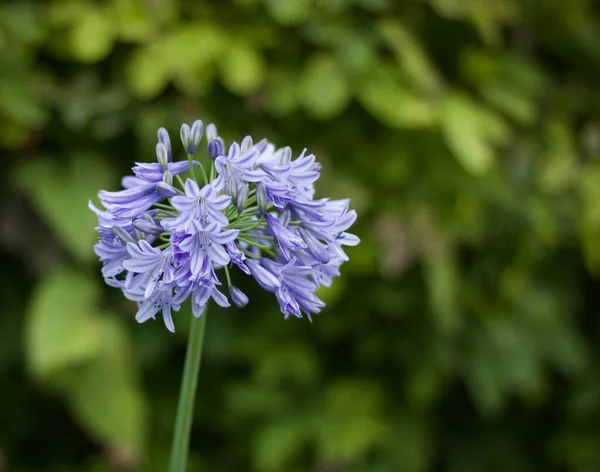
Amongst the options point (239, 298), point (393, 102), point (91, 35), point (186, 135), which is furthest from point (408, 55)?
point (239, 298)

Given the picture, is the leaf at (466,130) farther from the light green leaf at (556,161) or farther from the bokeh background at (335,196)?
the light green leaf at (556,161)

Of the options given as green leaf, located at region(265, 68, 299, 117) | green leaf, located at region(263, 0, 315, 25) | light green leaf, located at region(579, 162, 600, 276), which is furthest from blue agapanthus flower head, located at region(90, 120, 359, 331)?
light green leaf, located at region(579, 162, 600, 276)

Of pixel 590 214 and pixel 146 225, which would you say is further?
pixel 590 214

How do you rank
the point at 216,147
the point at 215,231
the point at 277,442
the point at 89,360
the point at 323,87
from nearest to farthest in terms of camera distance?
the point at 215,231
the point at 216,147
the point at 323,87
the point at 89,360
the point at 277,442

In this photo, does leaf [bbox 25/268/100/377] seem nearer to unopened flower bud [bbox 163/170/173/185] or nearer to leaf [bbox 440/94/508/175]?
leaf [bbox 440/94/508/175]

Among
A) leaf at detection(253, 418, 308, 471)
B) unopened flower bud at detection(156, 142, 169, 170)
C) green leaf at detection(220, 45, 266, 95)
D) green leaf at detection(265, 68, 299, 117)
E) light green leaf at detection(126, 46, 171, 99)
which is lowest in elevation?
leaf at detection(253, 418, 308, 471)

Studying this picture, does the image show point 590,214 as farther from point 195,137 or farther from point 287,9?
point 195,137
